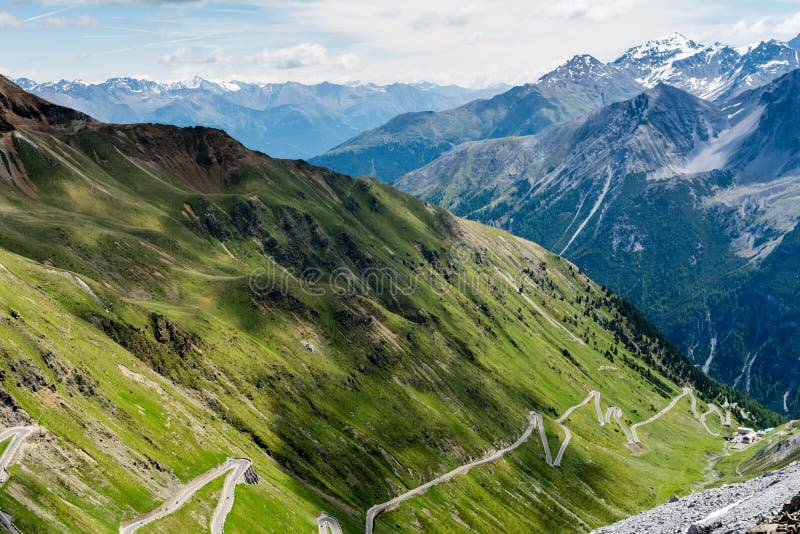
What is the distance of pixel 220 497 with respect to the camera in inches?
5054

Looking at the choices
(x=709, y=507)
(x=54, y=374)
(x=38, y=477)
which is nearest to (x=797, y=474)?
(x=709, y=507)

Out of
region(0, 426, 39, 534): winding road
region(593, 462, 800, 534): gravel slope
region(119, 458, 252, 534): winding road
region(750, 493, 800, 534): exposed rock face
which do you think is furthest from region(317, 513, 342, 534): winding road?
region(750, 493, 800, 534): exposed rock face

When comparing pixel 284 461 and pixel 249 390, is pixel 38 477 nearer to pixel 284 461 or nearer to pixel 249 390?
pixel 284 461

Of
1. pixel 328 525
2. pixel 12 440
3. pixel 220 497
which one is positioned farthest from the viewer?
pixel 328 525

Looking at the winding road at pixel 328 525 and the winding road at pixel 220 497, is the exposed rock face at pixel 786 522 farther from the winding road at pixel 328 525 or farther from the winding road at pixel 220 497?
the winding road at pixel 328 525

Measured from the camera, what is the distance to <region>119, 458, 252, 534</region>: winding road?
10712cm

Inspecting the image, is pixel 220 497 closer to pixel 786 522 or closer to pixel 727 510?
pixel 727 510

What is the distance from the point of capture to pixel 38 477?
99000 millimetres

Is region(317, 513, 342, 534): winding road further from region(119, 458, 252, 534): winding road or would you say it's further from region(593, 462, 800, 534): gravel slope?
region(593, 462, 800, 534): gravel slope

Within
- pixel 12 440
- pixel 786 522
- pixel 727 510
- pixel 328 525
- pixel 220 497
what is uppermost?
pixel 786 522

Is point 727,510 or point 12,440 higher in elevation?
point 12,440

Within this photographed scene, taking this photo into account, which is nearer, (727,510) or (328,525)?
(727,510)

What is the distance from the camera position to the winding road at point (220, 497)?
4218 inches

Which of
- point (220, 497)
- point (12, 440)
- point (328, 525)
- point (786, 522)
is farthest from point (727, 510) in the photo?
point (12, 440)
